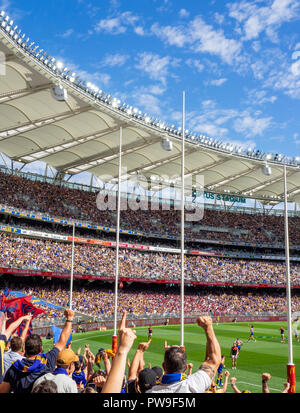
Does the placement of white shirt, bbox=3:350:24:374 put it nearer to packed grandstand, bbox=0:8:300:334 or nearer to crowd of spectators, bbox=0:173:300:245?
packed grandstand, bbox=0:8:300:334

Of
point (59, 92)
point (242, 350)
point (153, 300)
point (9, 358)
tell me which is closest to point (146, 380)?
point (9, 358)

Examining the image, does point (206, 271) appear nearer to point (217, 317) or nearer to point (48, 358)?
point (217, 317)

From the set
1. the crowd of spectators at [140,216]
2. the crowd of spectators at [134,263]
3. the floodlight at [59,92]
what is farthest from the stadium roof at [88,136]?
the crowd of spectators at [134,263]

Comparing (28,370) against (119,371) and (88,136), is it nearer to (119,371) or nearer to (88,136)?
Answer: (119,371)

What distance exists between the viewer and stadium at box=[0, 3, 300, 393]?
32188mm

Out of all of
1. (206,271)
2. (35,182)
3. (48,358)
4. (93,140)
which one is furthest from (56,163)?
(48,358)

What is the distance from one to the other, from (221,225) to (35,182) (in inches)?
1217

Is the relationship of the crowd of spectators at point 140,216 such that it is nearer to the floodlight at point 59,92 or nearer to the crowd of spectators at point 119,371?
the floodlight at point 59,92

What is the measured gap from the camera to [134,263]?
54594 mm

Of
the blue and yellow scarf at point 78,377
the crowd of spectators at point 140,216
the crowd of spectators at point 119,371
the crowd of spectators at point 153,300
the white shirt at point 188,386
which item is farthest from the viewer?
the crowd of spectators at point 140,216

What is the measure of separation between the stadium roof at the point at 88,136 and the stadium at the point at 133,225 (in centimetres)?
14

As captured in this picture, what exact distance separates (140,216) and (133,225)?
140 inches

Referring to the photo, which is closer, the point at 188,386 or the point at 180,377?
the point at 188,386

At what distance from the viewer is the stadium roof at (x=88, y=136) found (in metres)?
30.5
